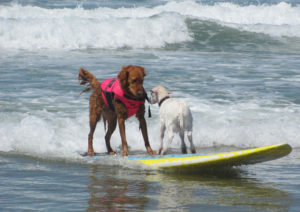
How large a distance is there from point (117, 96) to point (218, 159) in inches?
58.1

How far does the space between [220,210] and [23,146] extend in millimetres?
3863

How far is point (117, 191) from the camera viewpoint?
17.7 feet

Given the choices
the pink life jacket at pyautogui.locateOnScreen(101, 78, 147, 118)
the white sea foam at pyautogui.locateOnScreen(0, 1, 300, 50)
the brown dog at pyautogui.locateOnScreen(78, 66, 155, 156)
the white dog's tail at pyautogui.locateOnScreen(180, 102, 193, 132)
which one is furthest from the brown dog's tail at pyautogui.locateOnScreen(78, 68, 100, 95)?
the white sea foam at pyautogui.locateOnScreen(0, 1, 300, 50)

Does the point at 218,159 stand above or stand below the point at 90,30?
below

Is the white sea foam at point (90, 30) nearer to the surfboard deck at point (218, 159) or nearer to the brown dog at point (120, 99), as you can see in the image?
the brown dog at point (120, 99)

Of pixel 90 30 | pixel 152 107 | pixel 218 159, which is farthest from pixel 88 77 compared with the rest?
pixel 90 30

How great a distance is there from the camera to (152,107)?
10125mm

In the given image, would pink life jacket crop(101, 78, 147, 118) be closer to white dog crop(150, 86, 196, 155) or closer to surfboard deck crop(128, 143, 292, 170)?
white dog crop(150, 86, 196, 155)

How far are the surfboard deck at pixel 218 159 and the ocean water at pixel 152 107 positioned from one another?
0.44 ft

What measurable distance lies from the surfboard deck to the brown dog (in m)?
0.57

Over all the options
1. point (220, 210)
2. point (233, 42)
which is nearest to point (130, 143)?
point (220, 210)

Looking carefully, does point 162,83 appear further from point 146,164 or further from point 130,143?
point 146,164

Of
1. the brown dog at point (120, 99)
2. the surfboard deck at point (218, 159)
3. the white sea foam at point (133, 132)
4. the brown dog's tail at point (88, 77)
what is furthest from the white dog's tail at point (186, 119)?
the white sea foam at point (133, 132)

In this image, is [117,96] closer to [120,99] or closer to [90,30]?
[120,99]
